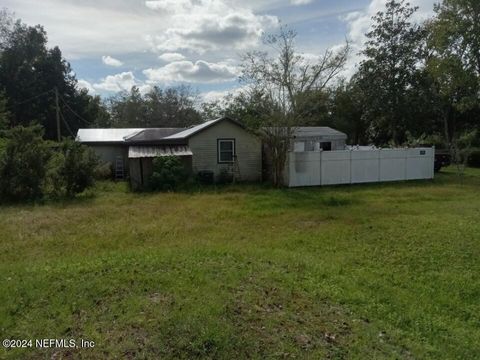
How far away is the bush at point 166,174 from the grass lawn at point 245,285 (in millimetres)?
5468

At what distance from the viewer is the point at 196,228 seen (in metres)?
8.41

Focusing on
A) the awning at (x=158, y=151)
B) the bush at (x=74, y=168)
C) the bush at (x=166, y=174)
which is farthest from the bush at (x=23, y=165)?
the bush at (x=166, y=174)

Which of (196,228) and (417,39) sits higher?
(417,39)

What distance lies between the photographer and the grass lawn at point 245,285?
3551 millimetres

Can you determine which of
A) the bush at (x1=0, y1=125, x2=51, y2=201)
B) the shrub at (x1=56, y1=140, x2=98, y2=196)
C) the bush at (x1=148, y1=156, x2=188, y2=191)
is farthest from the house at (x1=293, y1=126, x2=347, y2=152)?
the bush at (x1=0, y1=125, x2=51, y2=201)

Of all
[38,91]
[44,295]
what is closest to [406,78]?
[44,295]

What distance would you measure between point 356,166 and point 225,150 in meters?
6.04

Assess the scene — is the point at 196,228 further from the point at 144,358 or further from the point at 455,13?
the point at 455,13

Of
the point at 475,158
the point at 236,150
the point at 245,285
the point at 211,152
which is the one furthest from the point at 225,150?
the point at 475,158

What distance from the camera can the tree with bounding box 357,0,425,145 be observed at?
2619cm

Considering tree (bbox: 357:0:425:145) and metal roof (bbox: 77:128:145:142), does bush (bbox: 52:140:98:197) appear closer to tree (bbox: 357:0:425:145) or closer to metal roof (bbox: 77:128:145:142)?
metal roof (bbox: 77:128:145:142)

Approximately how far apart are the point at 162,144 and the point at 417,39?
19.7m

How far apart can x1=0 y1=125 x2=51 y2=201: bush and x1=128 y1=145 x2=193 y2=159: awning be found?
3904mm

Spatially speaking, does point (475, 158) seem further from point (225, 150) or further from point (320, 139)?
point (225, 150)
